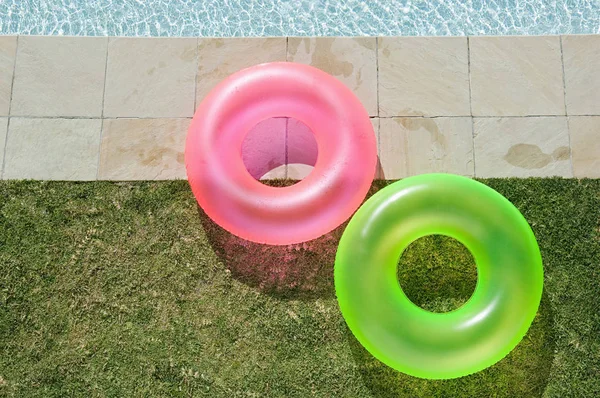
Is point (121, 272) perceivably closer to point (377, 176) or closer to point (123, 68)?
point (123, 68)

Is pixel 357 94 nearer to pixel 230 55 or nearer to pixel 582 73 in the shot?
pixel 230 55

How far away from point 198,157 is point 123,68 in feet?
4.84

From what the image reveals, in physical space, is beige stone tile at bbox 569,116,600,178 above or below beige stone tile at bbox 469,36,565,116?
below

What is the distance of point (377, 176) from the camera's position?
4.39 m

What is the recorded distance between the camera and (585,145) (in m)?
4.42

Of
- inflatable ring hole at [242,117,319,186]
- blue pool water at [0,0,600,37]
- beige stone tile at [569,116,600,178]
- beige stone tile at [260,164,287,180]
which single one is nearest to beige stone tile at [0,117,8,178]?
blue pool water at [0,0,600,37]

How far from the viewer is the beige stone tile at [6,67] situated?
15.2 feet

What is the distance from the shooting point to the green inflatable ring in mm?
3434

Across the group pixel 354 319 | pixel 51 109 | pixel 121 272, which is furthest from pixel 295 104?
pixel 51 109

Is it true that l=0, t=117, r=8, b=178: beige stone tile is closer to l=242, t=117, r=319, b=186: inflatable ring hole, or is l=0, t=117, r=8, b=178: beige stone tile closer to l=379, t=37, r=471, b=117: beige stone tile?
l=242, t=117, r=319, b=186: inflatable ring hole

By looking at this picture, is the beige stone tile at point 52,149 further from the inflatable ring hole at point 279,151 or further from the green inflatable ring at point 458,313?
the green inflatable ring at point 458,313

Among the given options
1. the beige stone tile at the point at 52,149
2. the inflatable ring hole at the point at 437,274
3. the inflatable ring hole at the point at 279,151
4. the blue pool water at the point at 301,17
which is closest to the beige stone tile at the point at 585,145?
the blue pool water at the point at 301,17

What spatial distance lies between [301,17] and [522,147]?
231 cm

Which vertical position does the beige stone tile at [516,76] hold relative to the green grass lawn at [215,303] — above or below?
above
